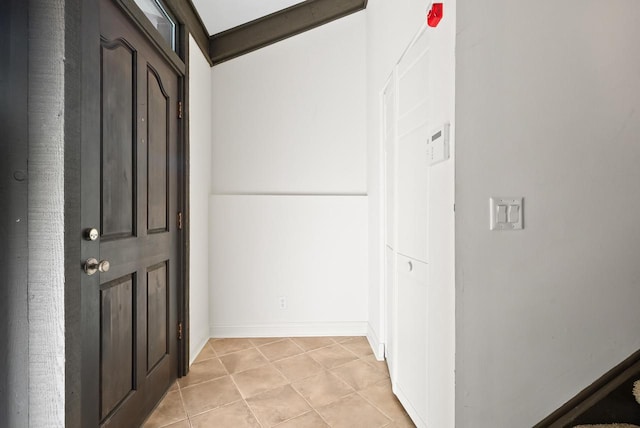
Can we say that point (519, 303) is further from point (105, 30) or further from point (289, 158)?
point (289, 158)

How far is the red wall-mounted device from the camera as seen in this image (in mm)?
1266

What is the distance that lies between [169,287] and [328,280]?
1393mm

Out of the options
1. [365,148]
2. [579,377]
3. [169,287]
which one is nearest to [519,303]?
[579,377]

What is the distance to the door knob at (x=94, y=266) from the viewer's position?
127 centimetres

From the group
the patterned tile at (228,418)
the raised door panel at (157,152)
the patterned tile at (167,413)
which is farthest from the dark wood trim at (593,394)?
the raised door panel at (157,152)

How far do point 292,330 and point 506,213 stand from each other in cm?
232

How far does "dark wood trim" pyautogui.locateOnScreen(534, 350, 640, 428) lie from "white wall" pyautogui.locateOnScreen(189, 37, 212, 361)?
222 cm

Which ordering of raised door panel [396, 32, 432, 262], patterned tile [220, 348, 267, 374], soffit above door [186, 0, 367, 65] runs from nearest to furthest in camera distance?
1. raised door panel [396, 32, 432, 262]
2. patterned tile [220, 348, 267, 374]
3. soffit above door [186, 0, 367, 65]

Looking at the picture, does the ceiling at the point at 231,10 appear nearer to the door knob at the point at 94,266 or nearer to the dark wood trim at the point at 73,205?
the dark wood trim at the point at 73,205

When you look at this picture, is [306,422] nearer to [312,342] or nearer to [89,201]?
[312,342]

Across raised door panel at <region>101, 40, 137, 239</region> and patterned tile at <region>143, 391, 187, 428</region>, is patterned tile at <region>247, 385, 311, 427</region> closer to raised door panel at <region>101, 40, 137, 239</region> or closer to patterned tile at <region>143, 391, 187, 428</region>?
patterned tile at <region>143, 391, 187, 428</region>

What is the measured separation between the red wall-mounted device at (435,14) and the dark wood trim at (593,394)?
57.3 inches

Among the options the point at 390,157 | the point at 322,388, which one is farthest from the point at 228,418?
the point at 390,157

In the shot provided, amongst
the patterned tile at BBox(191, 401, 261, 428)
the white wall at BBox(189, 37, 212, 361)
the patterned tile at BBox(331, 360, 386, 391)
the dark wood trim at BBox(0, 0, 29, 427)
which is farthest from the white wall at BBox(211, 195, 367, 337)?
the dark wood trim at BBox(0, 0, 29, 427)
